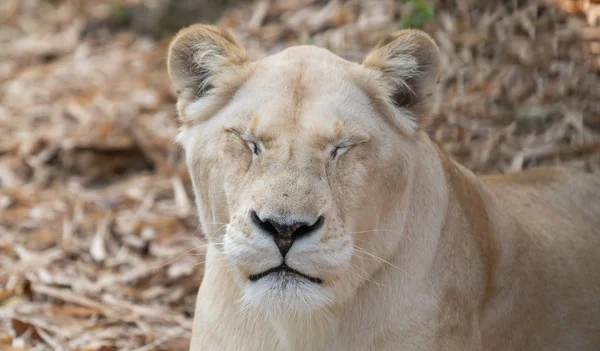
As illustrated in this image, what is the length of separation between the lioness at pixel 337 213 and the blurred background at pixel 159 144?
63.7 inches

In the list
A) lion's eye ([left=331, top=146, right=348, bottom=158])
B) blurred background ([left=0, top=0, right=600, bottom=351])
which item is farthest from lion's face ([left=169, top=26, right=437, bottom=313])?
blurred background ([left=0, top=0, right=600, bottom=351])

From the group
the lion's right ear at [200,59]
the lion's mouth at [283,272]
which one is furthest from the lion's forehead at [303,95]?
the lion's mouth at [283,272]

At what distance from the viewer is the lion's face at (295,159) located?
309 centimetres

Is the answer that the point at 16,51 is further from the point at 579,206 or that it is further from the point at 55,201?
the point at 579,206

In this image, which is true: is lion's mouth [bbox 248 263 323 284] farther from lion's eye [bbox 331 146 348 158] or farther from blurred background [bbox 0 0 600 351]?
blurred background [bbox 0 0 600 351]

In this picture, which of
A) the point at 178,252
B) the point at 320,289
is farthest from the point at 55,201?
the point at 320,289

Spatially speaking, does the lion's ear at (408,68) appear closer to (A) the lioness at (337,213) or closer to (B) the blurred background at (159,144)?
(A) the lioness at (337,213)

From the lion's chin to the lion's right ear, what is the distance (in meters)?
0.84

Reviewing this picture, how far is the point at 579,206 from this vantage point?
4.78 meters

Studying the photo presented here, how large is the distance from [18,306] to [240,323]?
2148 mm

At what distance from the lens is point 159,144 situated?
25.0ft

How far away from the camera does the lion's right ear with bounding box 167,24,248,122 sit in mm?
3607

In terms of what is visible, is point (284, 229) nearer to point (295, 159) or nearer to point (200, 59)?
point (295, 159)

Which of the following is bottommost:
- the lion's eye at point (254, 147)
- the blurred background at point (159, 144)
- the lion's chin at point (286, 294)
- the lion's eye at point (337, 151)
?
the blurred background at point (159, 144)
